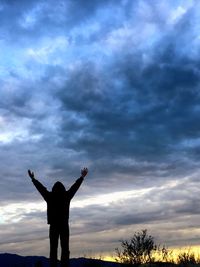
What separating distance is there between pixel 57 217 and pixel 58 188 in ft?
2.60

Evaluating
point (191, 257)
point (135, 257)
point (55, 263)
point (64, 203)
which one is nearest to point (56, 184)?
point (64, 203)

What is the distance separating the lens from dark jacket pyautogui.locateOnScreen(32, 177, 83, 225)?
46.1 ft

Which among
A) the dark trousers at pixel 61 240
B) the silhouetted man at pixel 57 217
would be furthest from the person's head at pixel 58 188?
the dark trousers at pixel 61 240

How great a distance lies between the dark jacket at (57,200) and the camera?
553 inches

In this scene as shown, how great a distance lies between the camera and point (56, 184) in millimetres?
14141

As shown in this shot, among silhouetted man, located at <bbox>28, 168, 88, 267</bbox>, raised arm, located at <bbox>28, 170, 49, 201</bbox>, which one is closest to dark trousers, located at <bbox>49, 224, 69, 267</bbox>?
silhouetted man, located at <bbox>28, 168, 88, 267</bbox>

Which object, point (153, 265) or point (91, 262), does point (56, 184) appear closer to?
point (91, 262)

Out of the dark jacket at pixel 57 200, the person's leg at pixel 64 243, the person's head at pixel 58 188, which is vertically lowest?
the person's leg at pixel 64 243

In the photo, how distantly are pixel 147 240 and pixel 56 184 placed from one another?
9900 millimetres

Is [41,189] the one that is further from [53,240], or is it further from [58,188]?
[53,240]

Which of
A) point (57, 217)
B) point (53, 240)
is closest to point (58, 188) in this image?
point (57, 217)

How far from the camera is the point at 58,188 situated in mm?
Result: 14070

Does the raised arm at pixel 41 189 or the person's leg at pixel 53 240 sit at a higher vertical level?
the raised arm at pixel 41 189

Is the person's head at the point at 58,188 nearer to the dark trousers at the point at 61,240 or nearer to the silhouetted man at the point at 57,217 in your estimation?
the silhouetted man at the point at 57,217
